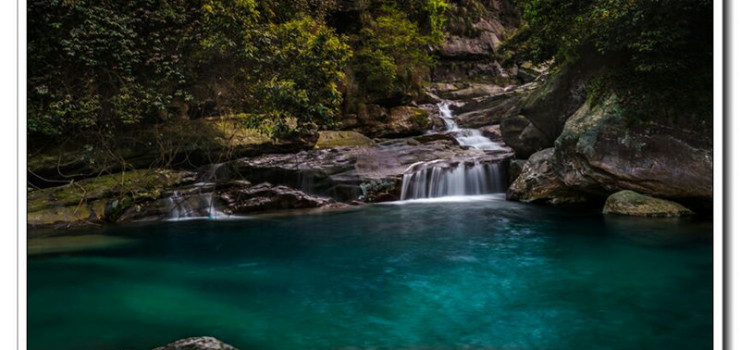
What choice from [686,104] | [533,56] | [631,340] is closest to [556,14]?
[533,56]

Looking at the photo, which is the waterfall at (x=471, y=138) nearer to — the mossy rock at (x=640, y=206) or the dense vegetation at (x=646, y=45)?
the dense vegetation at (x=646, y=45)

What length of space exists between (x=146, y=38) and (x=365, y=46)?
1114 cm

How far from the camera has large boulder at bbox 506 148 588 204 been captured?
37.8 feet

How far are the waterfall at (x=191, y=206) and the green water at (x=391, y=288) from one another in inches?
70.5

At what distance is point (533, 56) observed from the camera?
39.9 feet

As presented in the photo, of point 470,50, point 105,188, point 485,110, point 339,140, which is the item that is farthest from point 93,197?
point 470,50

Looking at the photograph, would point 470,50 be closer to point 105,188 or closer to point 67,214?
point 105,188

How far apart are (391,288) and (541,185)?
25.1ft

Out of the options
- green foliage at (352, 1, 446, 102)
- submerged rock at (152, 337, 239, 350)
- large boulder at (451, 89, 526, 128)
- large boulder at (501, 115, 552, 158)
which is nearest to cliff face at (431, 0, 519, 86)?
large boulder at (451, 89, 526, 128)

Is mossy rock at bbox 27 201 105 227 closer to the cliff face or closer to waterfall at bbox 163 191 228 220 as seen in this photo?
waterfall at bbox 163 191 228 220

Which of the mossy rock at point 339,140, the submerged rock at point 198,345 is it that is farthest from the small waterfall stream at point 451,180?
the submerged rock at point 198,345

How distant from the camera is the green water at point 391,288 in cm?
418

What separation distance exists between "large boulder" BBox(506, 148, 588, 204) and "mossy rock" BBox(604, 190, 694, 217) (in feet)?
4.58
